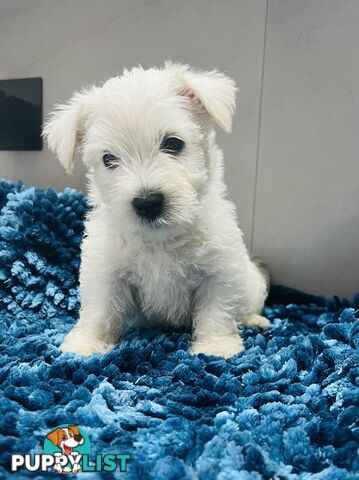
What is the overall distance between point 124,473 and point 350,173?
210 centimetres

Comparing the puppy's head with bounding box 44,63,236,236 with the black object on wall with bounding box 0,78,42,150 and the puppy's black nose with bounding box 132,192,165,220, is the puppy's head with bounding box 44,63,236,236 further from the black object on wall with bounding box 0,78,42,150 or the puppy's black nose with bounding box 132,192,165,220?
the black object on wall with bounding box 0,78,42,150

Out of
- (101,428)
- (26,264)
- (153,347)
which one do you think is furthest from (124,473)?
(26,264)

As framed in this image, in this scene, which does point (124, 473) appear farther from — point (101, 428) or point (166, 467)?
point (101, 428)

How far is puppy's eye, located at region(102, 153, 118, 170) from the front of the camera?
1717mm

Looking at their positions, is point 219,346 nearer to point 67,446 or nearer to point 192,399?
point 192,399

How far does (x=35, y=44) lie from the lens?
10.2 ft

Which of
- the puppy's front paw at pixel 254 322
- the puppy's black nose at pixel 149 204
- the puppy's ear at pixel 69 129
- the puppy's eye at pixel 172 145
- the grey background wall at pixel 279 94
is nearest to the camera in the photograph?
the puppy's black nose at pixel 149 204

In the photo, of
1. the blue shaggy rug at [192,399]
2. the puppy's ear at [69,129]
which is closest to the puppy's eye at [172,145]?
the puppy's ear at [69,129]

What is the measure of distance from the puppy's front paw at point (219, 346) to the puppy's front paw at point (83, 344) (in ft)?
1.18

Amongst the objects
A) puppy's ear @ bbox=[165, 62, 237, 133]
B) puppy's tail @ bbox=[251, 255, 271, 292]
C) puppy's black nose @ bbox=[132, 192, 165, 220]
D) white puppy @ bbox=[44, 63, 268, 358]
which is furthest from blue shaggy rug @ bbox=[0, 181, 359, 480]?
puppy's ear @ bbox=[165, 62, 237, 133]

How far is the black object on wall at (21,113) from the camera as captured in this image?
3.12 metres

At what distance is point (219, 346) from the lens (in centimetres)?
178

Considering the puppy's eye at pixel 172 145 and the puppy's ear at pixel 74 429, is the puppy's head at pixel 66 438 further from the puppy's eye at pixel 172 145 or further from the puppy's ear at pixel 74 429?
the puppy's eye at pixel 172 145

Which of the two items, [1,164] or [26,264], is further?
[1,164]
